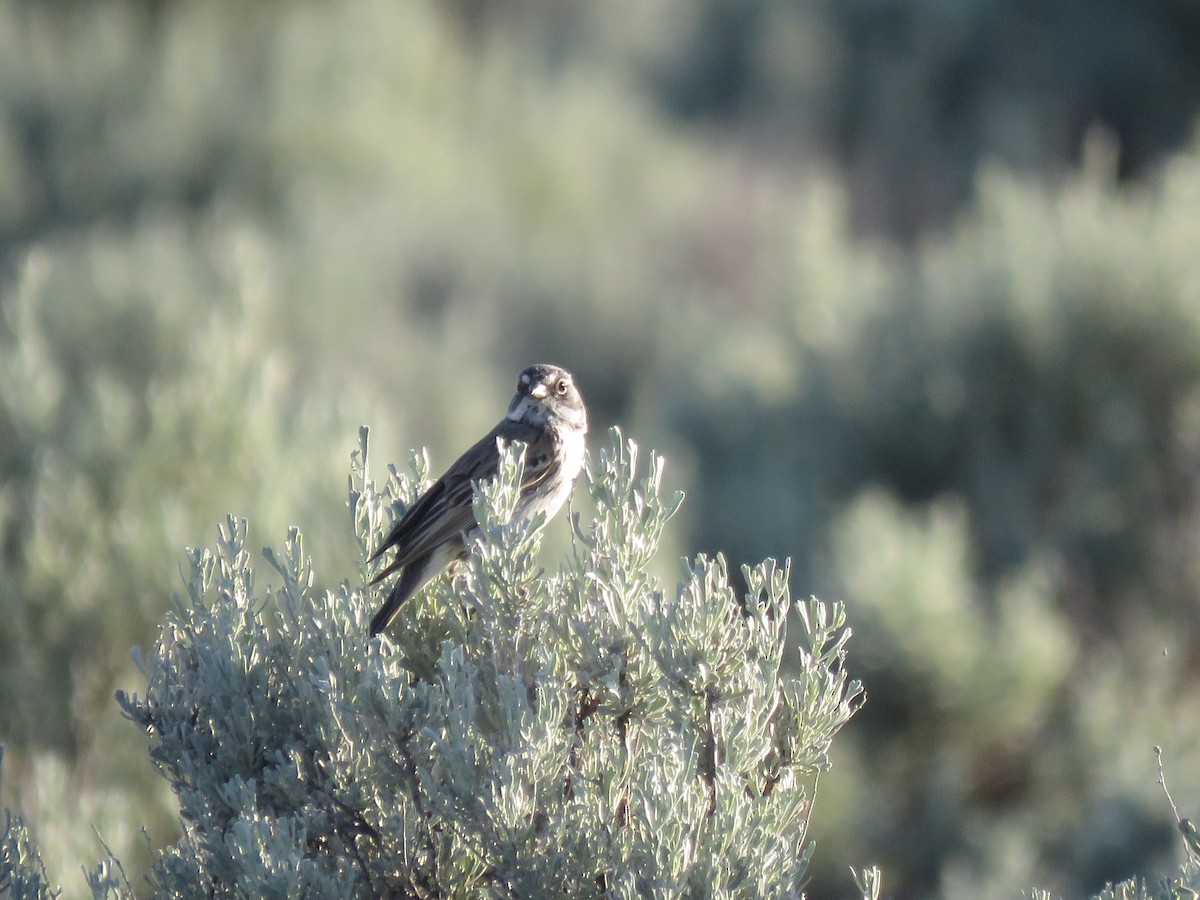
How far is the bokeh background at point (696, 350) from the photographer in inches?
317

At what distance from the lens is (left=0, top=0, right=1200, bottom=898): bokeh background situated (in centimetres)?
805

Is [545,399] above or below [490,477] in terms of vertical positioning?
above

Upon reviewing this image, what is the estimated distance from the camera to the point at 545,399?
5883 mm

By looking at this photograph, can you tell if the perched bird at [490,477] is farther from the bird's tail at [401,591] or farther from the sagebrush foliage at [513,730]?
the sagebrush foliage at [513,730]

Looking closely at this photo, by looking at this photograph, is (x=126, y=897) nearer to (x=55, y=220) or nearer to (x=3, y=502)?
(x=3, y=502)

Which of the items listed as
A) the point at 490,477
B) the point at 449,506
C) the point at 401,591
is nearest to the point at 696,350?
the point at 490,477

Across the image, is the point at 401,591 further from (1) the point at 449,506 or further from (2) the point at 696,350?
(2) the point at 696,350

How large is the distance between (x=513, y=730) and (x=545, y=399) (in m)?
2.87

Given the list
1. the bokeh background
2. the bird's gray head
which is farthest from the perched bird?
the bokeh background

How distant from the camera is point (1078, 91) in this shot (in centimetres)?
2509

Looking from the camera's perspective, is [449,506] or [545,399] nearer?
[449,506]

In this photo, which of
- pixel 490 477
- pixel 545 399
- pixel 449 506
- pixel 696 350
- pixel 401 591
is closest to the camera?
pixel 401 591

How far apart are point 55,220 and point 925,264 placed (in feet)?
46.9

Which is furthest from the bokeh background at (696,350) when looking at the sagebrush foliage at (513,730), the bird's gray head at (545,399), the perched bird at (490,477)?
the bird's gray head at (545,399)
